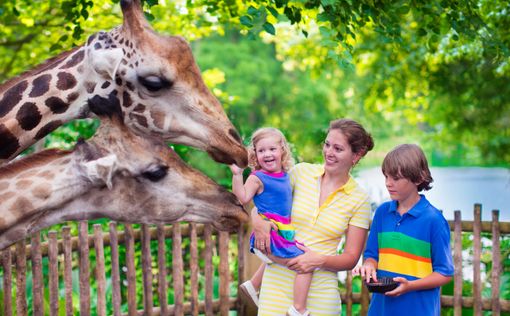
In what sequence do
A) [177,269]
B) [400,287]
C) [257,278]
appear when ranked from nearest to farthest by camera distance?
1. [400,287]
2. [257,278]
3. [177,269]

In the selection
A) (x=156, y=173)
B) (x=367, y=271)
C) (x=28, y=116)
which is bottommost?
(x=367, y=271)

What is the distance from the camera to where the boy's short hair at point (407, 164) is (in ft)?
8.84

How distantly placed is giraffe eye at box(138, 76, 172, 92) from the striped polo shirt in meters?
1.22

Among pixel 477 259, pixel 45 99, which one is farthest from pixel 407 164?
pixel 477 259

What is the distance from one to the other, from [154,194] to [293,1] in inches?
121

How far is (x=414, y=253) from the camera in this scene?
2758mm

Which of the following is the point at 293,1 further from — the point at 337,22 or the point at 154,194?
the point at 154,194

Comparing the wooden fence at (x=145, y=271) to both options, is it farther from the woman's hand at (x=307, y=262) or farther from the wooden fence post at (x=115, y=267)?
the woman's hand at (x=307, y=262)

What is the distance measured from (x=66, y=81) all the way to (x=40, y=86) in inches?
4.0

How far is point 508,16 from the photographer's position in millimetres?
6234

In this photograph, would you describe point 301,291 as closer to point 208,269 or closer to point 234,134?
point 234,134

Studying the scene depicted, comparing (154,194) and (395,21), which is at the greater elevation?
(395,21)

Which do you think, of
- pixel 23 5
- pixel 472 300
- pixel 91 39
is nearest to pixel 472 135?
pixel 472 300

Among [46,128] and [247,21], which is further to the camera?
[247,21]
